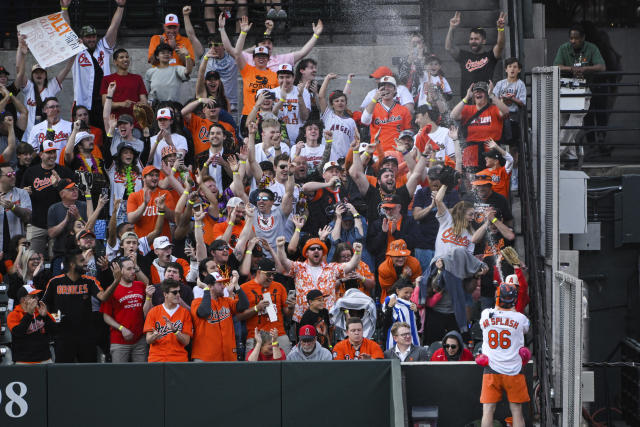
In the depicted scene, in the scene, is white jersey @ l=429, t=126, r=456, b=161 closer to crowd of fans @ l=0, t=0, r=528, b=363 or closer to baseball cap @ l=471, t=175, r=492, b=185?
crowd of fans @ l=0, t=0, r=528, b=363

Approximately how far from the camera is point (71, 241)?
46.7 feet

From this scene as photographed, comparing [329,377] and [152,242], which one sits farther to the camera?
[152,242]

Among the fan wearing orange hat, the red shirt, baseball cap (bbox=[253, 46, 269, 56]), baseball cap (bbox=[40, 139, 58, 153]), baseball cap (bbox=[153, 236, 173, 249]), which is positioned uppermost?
baseball cap (bbox=[253, 46, 269, 56])

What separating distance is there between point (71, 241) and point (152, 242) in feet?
3.26

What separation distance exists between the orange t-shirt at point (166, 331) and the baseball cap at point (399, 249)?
256cm

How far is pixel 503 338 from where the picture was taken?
12328 millimetres

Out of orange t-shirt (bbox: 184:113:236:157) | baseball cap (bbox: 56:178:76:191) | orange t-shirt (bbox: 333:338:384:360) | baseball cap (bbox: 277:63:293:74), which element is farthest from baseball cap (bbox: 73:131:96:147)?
orange t-shirt (bbox: 333:338:384:360)

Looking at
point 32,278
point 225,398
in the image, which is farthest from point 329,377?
point 32,278

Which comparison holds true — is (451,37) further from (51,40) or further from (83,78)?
(51,40)

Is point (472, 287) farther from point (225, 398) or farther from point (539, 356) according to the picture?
point (225, 398)

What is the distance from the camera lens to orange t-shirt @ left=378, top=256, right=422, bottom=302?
45.1 feet

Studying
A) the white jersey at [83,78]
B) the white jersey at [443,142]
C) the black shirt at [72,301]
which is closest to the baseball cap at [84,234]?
the black shirt at [72,301]

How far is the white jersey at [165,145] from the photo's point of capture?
15672 millimetres

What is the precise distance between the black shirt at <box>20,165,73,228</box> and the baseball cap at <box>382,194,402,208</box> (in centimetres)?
437
